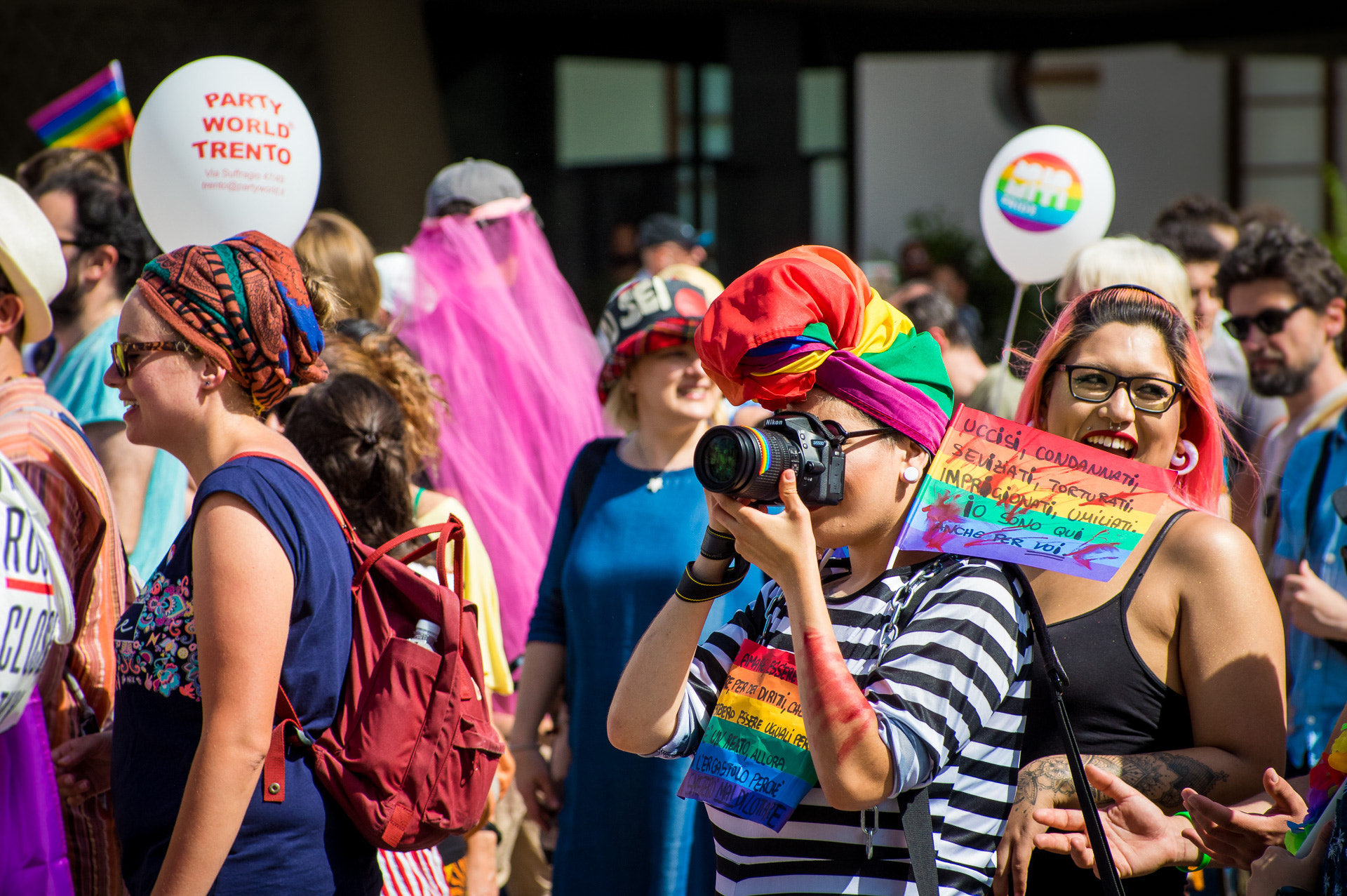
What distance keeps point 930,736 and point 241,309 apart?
47.4 inches

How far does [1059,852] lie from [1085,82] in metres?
12.6

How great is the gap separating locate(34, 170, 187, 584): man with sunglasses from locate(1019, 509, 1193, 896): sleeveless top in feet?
7.21

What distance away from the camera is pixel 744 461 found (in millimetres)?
1400

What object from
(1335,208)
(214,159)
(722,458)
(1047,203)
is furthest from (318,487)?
(1335,208)

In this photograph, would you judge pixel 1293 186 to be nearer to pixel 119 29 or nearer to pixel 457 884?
pixel 119 29

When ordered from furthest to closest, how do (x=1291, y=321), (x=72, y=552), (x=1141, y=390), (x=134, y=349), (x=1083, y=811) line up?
(x=1291, y=321)
(x=72, y=552)
(x=1141, y=390)
(x=134, y=349)
(x=1083, y=811)

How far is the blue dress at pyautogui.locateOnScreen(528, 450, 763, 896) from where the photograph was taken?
2609 millimetres

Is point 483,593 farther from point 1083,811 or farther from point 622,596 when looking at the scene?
point 1083,811

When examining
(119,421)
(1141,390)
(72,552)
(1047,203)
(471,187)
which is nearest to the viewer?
(1141,390)

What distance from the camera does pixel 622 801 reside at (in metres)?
2.64

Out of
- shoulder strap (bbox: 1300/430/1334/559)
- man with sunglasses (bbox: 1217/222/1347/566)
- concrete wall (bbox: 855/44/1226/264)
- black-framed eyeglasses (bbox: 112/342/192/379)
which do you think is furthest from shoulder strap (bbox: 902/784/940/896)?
concrete wall (bbox: 855/44/1226/264)

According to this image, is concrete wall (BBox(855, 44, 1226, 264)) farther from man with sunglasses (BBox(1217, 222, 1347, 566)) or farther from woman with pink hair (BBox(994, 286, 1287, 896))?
woman with pink hair (BBox(994, 286, 1287, 896))

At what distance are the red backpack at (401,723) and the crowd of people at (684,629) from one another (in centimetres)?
3

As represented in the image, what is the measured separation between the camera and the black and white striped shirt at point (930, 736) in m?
1.44
